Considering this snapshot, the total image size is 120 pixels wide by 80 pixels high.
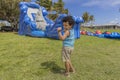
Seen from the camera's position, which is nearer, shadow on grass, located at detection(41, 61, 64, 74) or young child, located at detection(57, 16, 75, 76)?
young child, located at detection(57, 16, 75, 76)

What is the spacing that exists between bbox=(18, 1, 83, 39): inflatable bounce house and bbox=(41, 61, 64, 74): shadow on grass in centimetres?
571

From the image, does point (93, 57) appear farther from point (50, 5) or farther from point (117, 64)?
point (50, 5)

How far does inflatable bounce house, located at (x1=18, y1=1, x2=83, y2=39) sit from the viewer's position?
1227 cm

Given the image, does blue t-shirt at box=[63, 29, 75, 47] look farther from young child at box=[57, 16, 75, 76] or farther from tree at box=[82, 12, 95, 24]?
tree at box=[82, 12, 95, 24]

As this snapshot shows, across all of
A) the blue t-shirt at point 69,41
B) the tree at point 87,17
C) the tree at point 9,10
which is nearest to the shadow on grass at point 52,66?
the blue t-shirt at point 69,41

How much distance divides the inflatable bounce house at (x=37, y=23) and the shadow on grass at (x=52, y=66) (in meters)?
5.71

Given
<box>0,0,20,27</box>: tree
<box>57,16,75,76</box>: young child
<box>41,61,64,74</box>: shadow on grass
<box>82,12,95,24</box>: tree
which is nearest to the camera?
<box>57,16,75,76</box>: young child

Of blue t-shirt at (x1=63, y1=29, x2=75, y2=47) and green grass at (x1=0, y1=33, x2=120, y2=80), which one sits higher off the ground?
blue t-shirt at (x1=63, y1=29, x2=75, y2=47)

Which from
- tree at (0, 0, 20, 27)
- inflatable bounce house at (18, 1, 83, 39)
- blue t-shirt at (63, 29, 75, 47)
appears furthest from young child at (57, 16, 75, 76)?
tree at (0, 0, 20, 27)

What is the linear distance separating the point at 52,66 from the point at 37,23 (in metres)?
9.19

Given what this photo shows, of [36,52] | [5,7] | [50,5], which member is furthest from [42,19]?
[50,5]

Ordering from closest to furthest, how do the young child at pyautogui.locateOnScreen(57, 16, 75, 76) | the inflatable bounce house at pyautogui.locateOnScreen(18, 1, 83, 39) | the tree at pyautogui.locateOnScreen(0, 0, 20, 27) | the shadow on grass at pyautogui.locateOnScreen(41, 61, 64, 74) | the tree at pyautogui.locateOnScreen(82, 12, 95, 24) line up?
the young child at pyautogui.locateOnScreen(57, 16, 75, 76) < the shadow on grass at pyautogui.locateOnScreen(41, 61, 64, 74) < the inflatable bounce house at pyautogui.locateOnScreen(18, 1, 83, 39) < the tree at pyautogui.locateOnScreen(0, 0, 20, 27) < the tree at pyautogui.locateOnScreen(82, 12, 95, 24)

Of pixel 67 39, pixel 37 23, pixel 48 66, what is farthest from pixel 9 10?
pixel 67 39

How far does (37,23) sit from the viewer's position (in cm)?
1485
